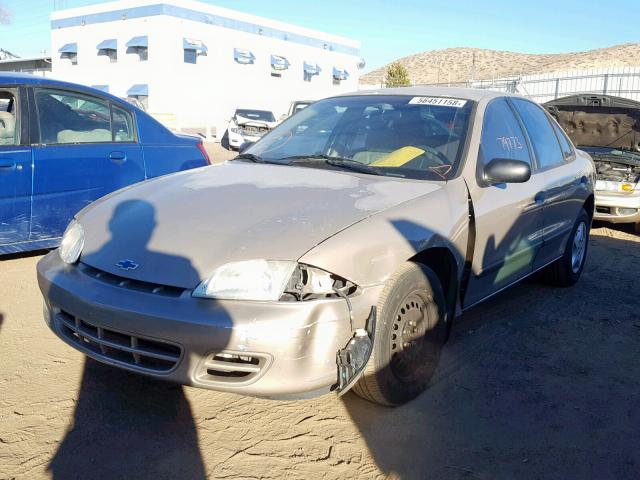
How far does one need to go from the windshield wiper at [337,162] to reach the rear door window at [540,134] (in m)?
1.54

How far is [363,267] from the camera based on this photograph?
2613 mm

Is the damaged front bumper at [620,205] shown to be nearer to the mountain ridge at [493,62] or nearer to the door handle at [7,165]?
the door handle at [7,165]

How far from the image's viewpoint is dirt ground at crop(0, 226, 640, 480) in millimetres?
2543

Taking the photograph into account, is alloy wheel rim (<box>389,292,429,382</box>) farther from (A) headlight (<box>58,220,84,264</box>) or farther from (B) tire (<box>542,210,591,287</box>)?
(B) tire (<box>542,210,591,287</box>)

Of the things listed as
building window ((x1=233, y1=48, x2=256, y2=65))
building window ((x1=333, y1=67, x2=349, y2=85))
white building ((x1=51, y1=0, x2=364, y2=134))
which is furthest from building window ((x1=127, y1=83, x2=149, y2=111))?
building window ((x1=333, y1=67, x2=349, y2=85))

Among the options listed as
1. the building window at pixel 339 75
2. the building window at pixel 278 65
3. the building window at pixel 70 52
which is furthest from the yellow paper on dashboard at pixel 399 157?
the building window at pixel 339 75

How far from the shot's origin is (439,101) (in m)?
3.96

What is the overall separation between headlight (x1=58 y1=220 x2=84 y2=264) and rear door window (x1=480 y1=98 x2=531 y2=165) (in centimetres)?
233

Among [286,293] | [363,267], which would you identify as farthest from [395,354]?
[286,293]

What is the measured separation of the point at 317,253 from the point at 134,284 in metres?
0.81

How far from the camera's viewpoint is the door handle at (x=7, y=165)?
4590mm

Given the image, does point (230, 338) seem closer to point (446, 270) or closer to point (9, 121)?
point (446, 270)

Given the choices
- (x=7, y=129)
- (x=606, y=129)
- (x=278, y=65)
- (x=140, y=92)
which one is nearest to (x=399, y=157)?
(x=7, y=129)

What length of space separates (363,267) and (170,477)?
3.83 ft
